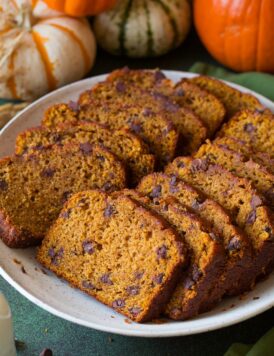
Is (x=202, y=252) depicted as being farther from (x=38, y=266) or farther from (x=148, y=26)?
(x=148, y=26)

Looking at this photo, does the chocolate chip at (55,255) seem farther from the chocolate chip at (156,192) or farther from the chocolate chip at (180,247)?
the chocolate chip at (180,247)

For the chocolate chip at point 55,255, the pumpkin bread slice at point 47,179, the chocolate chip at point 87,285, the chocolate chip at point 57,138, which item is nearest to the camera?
the chocolate chip at point 87,285

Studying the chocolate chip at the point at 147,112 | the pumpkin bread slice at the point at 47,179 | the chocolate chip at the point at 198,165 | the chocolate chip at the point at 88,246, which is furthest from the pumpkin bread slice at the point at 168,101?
the chocolate chip at the point at 88,246

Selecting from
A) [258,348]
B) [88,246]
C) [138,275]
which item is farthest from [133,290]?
[258,348]

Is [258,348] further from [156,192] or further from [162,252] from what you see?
[156,192]

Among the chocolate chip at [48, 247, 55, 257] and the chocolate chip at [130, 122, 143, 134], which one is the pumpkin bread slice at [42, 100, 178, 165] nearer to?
the chocolate chip at [130, 122, 143, 134]

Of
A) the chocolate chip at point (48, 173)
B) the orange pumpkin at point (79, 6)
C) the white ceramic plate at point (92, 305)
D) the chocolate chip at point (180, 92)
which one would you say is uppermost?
the orange pumpkin at point (79, 6)
